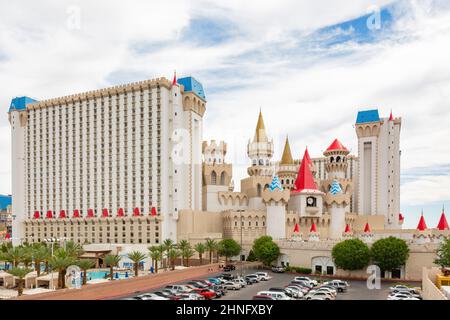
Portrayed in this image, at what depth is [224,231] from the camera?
97.9 m

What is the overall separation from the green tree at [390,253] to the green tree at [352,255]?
4.54ft

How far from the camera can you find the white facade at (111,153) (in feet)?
303

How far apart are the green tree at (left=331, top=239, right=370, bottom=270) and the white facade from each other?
1542 inches

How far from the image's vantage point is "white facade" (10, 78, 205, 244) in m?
92.4

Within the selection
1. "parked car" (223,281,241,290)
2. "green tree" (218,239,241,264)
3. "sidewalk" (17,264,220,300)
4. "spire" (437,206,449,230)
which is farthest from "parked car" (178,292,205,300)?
"spire" (437,206,449,230)

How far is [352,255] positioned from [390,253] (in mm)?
5370

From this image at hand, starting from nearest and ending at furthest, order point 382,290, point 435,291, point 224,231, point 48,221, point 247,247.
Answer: point 435,291 → point 382,290 → point 247,247 → point 224,231 → point 48,221

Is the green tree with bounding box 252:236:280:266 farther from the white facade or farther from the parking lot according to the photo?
the white facade

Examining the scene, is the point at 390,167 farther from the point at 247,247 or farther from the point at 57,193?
the point at 57,193

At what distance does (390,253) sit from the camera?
6044 cm

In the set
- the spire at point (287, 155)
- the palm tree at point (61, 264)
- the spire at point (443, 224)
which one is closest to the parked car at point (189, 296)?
the palm tree at point (61, 264)

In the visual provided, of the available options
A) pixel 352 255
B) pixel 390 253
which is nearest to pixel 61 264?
pixel 352 255

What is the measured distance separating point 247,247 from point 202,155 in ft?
100
